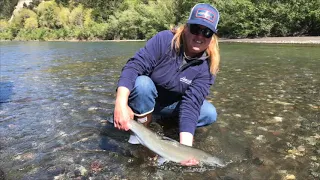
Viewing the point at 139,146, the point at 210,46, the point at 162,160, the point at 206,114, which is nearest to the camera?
the point at 162,160

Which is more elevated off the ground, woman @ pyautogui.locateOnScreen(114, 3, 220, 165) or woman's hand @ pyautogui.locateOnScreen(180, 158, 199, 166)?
woman @ pyautogui.locateOnScreen(114, 3, 220, 165)

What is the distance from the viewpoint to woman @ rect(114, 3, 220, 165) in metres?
3.75

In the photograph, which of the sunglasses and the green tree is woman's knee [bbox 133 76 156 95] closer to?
the sunglasses

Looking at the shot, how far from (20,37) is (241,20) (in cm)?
6457

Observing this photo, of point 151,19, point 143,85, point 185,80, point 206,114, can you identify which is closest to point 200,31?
point 185,80

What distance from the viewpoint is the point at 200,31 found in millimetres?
3645

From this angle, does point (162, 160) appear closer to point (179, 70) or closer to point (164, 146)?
point (164, 146)

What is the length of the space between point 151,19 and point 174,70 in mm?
56417

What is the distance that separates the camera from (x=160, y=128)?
5043 mm

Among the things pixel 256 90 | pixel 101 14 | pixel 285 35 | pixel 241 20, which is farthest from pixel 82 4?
pixel 256 90

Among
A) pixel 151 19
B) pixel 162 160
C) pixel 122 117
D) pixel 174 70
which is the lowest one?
pixel 151 19

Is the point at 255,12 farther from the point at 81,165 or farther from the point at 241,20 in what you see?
the point at 81,165

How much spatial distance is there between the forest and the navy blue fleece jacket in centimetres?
65

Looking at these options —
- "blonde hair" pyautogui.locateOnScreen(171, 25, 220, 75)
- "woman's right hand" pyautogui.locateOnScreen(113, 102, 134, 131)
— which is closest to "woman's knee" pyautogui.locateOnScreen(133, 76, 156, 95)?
"blonde hair" pyautogui.locateOnScreen(171, 25, 220, 75)
